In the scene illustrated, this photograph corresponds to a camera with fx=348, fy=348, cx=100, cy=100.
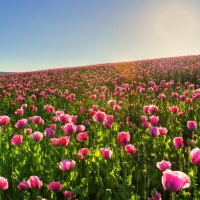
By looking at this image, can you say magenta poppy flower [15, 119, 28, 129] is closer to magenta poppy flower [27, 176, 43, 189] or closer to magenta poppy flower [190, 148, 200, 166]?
magenta poppy flower [27, 176, 43, 189]

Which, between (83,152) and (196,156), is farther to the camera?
(83,152)

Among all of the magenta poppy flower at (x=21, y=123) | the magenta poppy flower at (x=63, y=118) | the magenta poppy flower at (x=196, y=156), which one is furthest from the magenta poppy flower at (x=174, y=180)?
the magenta poppy flower at (x=21, y=123)

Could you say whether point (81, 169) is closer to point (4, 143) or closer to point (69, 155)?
point (69, 155)

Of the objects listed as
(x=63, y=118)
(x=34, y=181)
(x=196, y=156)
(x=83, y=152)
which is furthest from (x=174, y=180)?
(x=63, y=118)

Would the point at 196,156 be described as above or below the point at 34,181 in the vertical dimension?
above

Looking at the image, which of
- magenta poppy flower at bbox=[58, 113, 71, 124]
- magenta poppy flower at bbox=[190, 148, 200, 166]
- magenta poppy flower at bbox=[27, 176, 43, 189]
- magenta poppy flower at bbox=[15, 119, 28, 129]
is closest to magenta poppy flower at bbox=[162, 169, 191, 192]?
magenta poppy flower at bbox=[190, 148, 200, 166]

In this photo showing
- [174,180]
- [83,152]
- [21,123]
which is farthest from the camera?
[21,123]

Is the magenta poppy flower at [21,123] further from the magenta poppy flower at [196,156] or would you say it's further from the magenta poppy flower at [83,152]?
the magenta poppy flower at [196,156]

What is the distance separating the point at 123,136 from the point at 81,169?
0.64 meters

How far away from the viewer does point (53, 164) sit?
173 inches

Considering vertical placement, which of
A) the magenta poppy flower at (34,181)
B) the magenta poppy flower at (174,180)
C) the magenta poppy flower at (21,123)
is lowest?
the magenta poppy flower at (34,181)

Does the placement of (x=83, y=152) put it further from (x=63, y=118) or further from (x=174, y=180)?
(x=174, y=180)

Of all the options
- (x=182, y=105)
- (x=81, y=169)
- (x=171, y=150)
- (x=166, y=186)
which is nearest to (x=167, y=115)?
(x=182, y=105)

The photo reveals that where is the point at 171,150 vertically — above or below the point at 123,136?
below
